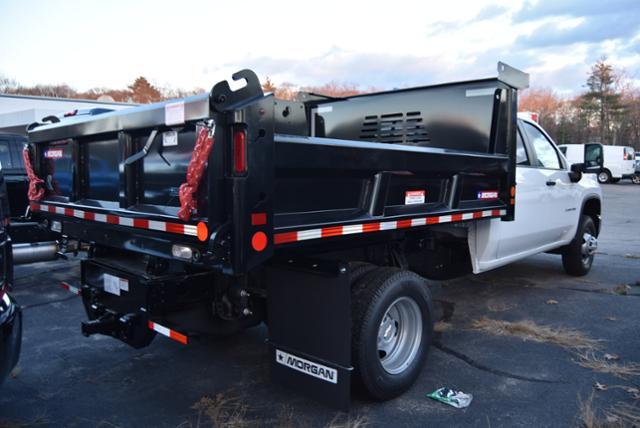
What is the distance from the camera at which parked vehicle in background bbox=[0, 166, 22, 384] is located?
2572 millimetres

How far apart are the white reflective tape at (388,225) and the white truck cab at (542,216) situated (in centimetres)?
159

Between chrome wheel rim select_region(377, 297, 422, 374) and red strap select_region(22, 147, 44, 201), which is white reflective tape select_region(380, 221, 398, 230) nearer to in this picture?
chrome wheel rim select_region(377, 297, 422, 374)

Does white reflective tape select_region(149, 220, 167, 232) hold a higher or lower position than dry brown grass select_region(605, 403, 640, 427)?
higher

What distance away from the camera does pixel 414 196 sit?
11.7 ft

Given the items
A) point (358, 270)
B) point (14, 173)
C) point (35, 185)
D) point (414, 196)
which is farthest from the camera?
point (14, 173)

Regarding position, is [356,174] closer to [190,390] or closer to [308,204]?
[308,204]

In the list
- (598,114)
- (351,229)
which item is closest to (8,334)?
(351,229)

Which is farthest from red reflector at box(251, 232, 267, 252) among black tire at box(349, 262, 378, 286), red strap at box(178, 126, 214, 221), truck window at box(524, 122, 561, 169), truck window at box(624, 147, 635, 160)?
truck window at box(624, 147, 635, 160)

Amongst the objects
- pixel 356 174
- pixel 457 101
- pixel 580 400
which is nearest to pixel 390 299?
pixel 356 174

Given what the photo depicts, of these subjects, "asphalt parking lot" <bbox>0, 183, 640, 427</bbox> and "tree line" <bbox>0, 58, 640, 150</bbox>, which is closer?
"asphalt parking lot" <bbox>0, 183, 640, 427</bbox>

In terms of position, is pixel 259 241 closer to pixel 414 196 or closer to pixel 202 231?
pixel 202 231

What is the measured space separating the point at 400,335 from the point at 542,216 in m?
2.78

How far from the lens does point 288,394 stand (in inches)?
139

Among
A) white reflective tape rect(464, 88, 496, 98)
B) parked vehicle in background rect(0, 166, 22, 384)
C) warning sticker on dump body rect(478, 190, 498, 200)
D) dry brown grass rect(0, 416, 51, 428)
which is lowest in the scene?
dry brown grass rect(0, 416, 51, 428)
